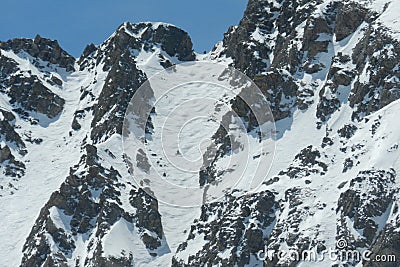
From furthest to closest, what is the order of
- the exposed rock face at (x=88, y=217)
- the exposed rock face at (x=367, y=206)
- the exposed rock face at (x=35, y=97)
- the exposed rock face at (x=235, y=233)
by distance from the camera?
the exposed rock face at (x=35, y=97) → the exposed rock face at (x=88, y=217) → the exposed rock face at (x=235, y=233) → the exposed rock face at (x=367, y=206)

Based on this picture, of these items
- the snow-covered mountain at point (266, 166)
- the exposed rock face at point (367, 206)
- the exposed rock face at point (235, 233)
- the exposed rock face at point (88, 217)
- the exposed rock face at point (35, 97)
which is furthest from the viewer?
the exposed rock face at point (35, 97)

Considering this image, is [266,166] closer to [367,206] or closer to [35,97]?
[367,206]

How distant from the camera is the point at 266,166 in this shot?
136625 millimetres

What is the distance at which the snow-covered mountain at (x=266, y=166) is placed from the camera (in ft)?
387

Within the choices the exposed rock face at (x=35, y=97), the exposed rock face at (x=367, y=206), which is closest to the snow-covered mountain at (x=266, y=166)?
the exposed rock face at (x=367, y=206)

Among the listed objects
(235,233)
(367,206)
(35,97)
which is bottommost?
(367,206)

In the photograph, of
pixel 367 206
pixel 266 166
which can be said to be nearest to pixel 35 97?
pixel 266 166

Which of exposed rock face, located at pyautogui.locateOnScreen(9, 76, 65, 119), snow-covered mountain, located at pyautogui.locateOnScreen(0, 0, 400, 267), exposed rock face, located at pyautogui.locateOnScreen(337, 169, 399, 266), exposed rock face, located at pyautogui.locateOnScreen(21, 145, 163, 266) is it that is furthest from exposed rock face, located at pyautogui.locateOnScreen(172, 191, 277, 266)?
exposed rock face, located at pyautogui.locateOnScreen(9, 76, 65, 119)

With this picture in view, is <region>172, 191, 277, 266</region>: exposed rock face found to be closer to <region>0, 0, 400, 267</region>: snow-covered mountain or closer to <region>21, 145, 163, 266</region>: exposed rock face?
<region>0, 0, 400, 267</region>: snow-covered mountain

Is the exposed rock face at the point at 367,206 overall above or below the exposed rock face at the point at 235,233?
below

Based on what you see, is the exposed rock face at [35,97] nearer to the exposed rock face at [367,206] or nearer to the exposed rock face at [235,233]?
the exposed rock face at [235,233]

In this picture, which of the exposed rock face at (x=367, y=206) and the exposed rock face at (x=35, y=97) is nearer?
the exposed rock face at (x=367, y=206)

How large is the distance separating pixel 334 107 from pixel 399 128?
22.8 metres

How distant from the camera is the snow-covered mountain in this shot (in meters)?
118
